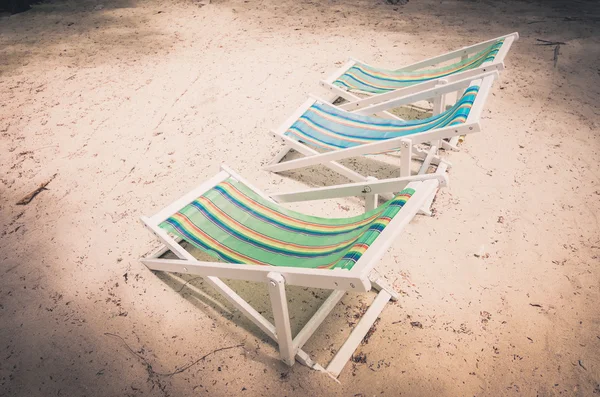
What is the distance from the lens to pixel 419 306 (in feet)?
7.71

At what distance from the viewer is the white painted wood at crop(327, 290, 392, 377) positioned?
2053 millimetres

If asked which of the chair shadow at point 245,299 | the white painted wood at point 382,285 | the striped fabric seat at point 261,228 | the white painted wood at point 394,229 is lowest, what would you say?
the chair shadow at point 245,299

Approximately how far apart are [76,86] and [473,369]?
5.13 m

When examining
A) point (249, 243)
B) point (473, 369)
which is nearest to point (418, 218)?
point (473, 369)

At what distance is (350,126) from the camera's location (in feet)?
10.4

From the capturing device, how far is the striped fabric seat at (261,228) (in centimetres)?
196

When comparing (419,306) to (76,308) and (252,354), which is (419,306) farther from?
(76,308)

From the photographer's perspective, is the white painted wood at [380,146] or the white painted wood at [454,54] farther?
the white painted wood at [454,54]

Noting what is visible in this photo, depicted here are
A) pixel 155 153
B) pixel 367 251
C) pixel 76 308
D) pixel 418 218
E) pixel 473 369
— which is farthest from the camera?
pixel 155 153

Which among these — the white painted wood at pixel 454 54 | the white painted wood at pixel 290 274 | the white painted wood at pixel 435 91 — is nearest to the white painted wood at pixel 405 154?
the white painted wood at pixel 435 91

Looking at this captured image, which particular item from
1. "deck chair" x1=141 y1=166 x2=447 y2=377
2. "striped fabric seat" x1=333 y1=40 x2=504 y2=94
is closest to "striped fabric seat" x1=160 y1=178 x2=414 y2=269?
"deck chair" x1=141 y1=166 x2=447 y2=377

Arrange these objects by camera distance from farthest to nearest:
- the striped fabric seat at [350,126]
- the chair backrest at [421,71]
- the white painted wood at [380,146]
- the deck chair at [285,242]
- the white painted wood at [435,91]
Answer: the chair backrest at [421,71] < the white painted wood at [435,91] < the striped fabric seat at [350,126] < the white painted wood at [380,146] < the deck chair at [285,242]

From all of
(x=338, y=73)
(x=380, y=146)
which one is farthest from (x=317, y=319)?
(x=338, y=73)

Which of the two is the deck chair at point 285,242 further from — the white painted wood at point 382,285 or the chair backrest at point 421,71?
the chair backrest at point 421,71
